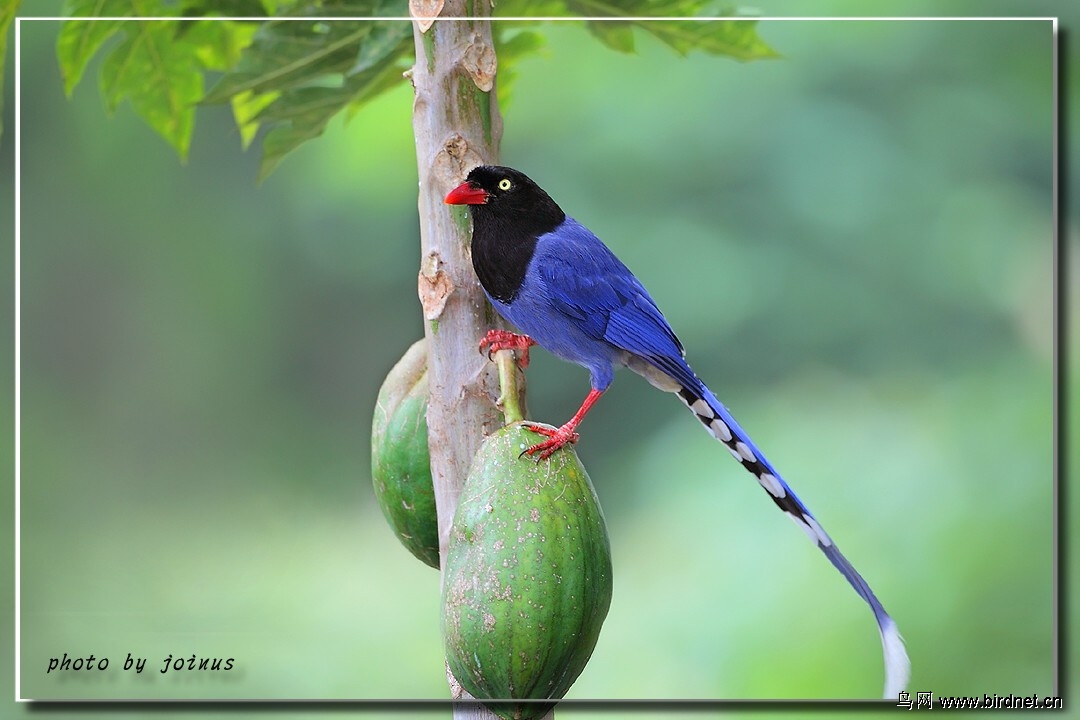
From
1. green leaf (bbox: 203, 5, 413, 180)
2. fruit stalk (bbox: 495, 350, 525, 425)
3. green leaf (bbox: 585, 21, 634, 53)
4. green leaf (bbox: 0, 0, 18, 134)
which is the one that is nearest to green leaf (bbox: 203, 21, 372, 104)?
green leaf (bbox: 203, 5, 413, 180)

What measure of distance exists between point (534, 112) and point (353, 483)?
2.18 feet

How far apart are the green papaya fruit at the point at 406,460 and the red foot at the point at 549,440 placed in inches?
6.0

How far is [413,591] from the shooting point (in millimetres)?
1742

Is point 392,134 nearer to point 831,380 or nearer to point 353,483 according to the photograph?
point 353,483

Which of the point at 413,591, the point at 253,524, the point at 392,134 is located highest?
the point at 392,134

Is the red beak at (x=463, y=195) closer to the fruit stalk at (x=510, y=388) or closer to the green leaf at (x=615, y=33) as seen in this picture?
the fruit stalk at (x=510, y=388)

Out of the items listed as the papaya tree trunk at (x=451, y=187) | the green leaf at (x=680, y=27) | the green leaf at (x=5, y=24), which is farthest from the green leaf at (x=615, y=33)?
the green leaf at (x=5, y=24)

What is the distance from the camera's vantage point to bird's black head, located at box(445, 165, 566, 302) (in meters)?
1.25

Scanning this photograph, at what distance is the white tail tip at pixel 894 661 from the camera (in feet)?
5.27

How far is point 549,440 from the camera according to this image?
1.17 metres

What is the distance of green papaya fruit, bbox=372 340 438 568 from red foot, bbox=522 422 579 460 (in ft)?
0.50

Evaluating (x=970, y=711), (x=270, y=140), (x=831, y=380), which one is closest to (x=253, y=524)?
(x=270, y=140)

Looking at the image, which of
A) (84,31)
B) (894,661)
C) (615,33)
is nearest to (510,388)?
(615,33)

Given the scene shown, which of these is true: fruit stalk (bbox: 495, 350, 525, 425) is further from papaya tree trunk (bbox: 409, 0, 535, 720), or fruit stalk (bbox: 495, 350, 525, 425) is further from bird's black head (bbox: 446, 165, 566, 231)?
bird's black head (bbox: 446, 165, 566, 231)
